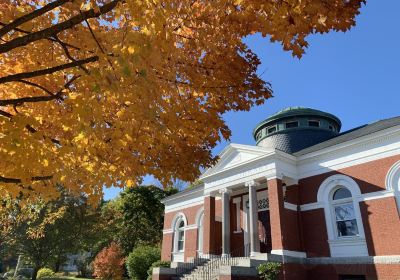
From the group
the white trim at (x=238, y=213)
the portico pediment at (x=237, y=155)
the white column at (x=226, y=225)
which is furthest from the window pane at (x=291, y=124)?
the white column at (x=226, y=225)

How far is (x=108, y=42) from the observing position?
178 inches

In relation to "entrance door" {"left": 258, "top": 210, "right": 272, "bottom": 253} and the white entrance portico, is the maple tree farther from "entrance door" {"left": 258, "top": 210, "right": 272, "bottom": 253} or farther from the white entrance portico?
"entrance door" {"left": 258, "top": 210, "right": 272, "bottom": 253}

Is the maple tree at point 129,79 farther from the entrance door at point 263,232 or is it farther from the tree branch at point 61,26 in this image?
the entrance door at point 263,232

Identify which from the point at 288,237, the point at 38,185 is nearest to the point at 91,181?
the point at 38,185

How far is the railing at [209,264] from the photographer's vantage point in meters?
16.9

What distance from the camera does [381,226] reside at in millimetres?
14922

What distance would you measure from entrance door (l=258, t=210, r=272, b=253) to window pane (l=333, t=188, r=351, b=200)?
4.61m

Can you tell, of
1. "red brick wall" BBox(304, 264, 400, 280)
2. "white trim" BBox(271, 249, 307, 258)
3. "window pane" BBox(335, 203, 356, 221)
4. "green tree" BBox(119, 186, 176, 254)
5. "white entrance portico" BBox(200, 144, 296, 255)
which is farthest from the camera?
"green tree" BBox(119, 186, 176, 254)

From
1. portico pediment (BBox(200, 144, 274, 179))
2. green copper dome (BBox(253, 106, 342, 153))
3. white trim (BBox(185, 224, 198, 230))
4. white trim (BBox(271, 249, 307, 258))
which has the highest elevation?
green copper dome (BBox(253, 106, 342, 153))

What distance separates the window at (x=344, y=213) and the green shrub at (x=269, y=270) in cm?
409

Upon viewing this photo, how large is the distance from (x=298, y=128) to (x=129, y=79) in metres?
21.5

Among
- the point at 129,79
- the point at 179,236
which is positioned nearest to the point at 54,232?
the point at 179,236

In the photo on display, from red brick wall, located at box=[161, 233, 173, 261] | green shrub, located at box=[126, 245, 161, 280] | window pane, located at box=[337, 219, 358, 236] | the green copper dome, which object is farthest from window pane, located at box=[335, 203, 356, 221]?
green shrub, located at box=[126, 245, 161, 280]

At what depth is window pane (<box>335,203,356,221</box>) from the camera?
16438mm
